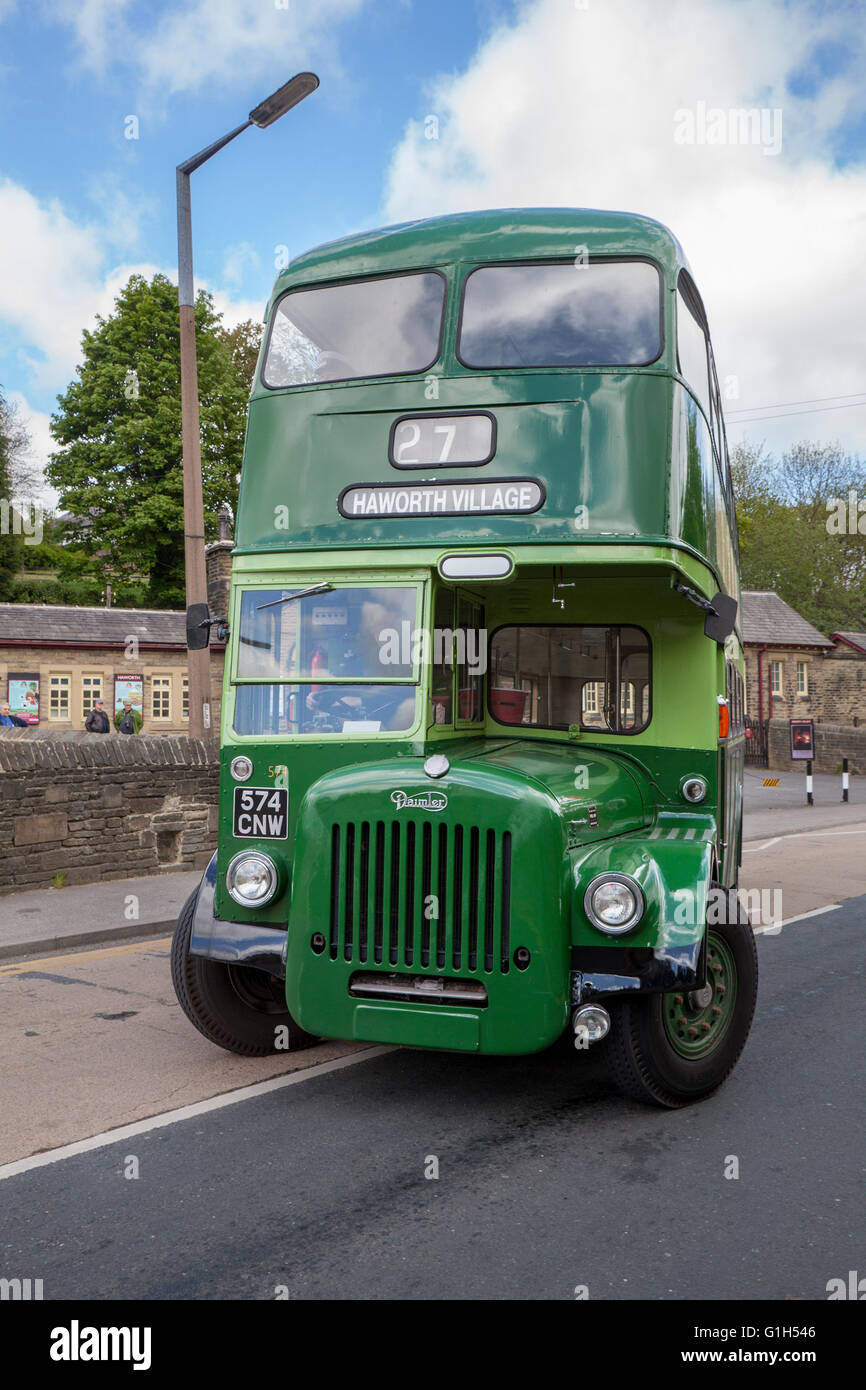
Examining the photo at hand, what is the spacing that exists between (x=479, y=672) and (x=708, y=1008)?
6.82 ft

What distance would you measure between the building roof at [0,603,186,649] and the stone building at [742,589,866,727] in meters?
21.2

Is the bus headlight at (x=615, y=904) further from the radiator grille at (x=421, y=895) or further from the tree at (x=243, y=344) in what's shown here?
the tree at (x=243, y=344)

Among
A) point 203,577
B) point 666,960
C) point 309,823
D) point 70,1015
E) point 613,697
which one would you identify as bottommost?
point 70,1015

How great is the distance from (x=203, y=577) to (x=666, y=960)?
31.0 ft

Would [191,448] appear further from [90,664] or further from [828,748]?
[828,748]

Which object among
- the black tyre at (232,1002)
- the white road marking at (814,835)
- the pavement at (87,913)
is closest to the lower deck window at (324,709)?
the black tyre at (232,1002)

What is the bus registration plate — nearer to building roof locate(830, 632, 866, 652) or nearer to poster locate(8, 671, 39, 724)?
poster locate(8, 671, 39, 724)

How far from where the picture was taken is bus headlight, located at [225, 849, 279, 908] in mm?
5566

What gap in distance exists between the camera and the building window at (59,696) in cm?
Answer: 3212

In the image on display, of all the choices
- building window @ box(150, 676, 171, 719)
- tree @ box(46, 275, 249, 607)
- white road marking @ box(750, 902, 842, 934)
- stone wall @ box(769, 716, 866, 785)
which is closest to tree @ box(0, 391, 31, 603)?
tree @ box(46, 275, 249, 607)
